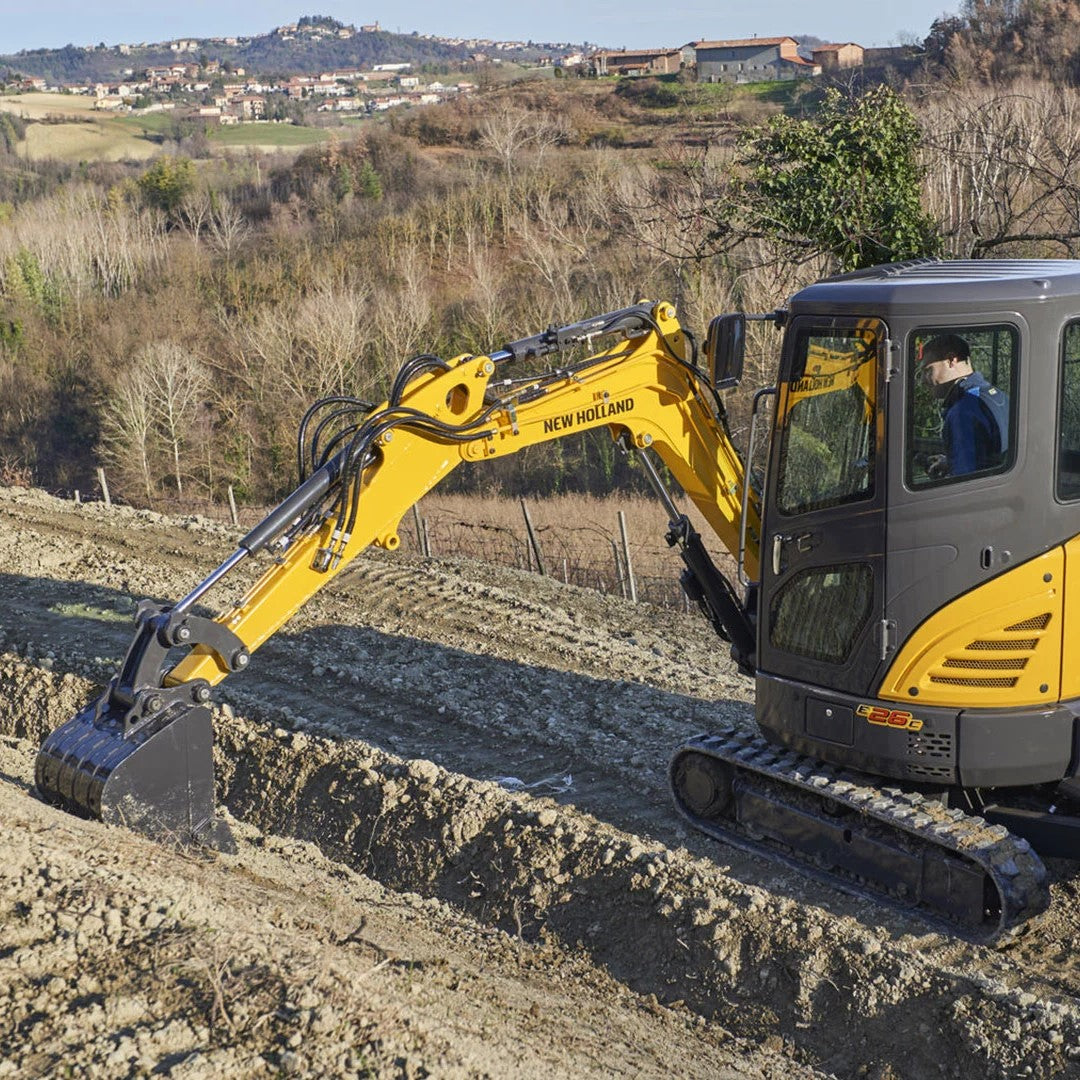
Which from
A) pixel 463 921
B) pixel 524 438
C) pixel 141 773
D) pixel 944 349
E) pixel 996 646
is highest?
pixel 944 349

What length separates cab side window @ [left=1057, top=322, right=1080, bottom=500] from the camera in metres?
6.13

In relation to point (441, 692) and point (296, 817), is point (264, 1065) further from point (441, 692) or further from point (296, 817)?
point (441, 692)

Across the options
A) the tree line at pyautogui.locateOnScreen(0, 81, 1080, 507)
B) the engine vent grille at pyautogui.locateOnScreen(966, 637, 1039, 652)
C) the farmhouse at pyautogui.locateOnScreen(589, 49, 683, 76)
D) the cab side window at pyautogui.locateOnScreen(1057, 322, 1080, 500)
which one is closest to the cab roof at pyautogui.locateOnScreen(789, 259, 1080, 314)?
the cab side window at pyautogui.locateOnScreen(1057, 322, 1080, 500)

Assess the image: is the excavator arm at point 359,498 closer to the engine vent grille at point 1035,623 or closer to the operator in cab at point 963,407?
the operator in cab at point 963,407

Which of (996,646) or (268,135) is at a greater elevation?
(268,135)

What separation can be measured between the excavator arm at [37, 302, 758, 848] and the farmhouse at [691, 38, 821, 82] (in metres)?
69.3

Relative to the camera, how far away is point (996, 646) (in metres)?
6.30

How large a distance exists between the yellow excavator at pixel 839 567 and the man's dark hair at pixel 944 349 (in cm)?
3

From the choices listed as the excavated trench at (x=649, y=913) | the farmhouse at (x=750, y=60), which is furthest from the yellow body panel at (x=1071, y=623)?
the farmhouse at (x=750, y=60)

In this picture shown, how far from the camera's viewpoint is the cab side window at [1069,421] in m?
6.13

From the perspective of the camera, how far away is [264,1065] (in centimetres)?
467

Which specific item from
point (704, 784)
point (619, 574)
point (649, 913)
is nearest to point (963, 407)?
point (704, 784)

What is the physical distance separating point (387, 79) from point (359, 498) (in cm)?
18734

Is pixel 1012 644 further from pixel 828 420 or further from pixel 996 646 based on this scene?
pixel 828 420
